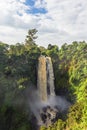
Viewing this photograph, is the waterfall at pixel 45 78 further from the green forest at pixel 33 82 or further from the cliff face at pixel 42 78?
the green forest at pixel 33 82

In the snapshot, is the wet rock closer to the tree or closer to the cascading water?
the cascading water

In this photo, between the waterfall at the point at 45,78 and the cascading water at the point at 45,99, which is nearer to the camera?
the cascading water at the point at 45,99

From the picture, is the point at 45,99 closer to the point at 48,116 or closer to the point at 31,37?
the point at 48,116

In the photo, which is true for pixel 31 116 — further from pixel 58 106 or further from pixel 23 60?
pixel 23 60

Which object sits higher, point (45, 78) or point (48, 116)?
point (45, 78)

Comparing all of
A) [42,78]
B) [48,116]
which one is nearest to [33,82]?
[42,78]

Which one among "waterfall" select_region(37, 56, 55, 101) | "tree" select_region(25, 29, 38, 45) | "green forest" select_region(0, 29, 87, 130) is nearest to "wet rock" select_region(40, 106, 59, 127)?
"green forest" select_region(0, 29, 87, 130)

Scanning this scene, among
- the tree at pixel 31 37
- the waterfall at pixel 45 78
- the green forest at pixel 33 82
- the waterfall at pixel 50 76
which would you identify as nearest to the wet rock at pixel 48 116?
the green forest at pixel 33 82
